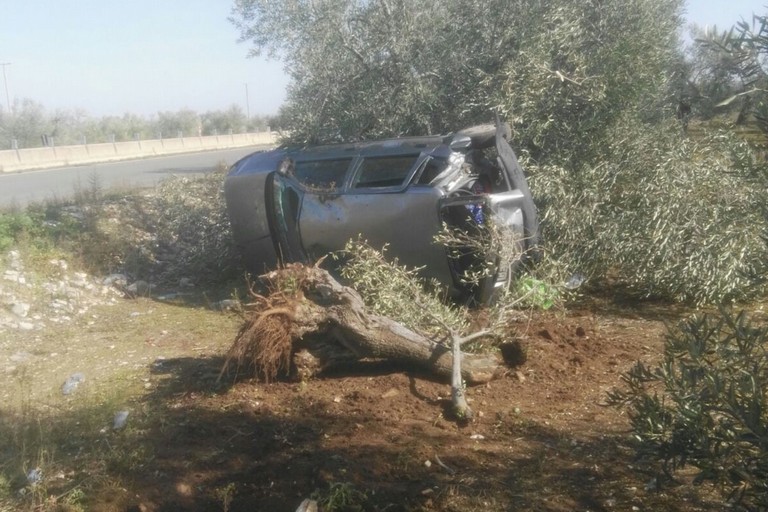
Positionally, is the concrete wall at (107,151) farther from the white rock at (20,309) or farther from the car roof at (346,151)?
the white rock at (20,309)

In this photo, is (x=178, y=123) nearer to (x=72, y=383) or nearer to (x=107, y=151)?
(x=107, y=151)

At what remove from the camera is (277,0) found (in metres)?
11.0

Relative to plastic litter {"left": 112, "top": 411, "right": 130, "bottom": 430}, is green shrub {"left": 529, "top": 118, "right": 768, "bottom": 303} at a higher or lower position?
higher

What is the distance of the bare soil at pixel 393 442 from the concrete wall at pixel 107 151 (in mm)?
16199

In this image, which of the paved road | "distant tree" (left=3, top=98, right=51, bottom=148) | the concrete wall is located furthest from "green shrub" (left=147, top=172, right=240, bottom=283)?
"distant tree" (left=3, top=98, right=51, bottom=148)

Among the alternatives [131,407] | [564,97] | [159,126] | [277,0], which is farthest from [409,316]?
[159,126]

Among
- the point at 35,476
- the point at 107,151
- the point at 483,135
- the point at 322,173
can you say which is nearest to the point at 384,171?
the point at 322,173

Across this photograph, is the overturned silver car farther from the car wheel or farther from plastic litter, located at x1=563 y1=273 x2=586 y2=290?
plastic litter, located at x1=563 y1=273 x2=586 y2=290

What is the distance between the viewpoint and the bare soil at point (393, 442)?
4.03 meters

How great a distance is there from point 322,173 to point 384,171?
799 mm

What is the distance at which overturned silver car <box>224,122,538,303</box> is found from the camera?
6996mm

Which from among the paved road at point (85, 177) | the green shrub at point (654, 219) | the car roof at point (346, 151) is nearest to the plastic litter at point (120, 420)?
the car roof at point (346, 151)

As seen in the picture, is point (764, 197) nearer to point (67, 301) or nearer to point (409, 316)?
point (409, 316)

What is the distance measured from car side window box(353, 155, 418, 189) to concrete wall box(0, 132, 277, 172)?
45.7ft
